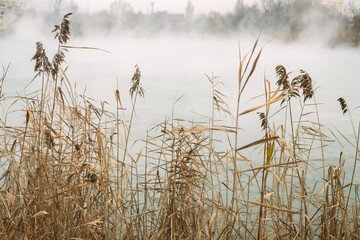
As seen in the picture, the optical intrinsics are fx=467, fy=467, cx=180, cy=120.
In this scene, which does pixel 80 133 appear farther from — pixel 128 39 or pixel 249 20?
pixel 128 39

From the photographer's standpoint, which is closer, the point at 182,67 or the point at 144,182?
the point at 144,182

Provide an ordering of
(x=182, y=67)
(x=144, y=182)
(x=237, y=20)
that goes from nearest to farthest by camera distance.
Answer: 1. (x=144, y=182)
2. (x=237, y=20)
3. (x=182, y=67)

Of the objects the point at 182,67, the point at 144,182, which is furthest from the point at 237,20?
the point at 144,182

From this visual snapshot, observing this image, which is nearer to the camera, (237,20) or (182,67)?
(237,20)

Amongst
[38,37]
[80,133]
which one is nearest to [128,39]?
[38,37]

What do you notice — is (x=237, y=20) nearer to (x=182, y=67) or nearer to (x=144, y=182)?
(x=182, y=67)

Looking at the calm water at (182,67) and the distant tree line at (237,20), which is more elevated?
the distant tree line at (237,20)

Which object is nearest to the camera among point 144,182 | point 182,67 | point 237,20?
point 144,182

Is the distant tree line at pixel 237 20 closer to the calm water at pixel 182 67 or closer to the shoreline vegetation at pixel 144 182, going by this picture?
the calm water at pixel 182 67

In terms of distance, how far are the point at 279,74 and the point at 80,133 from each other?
0.87 m

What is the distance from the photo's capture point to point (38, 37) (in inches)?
327

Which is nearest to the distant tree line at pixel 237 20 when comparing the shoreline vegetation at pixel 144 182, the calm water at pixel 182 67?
the calm water at pixel 182 67

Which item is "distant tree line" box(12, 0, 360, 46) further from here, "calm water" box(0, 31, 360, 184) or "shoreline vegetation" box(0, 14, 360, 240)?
"shoreline vegetation" box(0, 14, 360, 240)

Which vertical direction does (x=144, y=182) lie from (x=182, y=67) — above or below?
above
